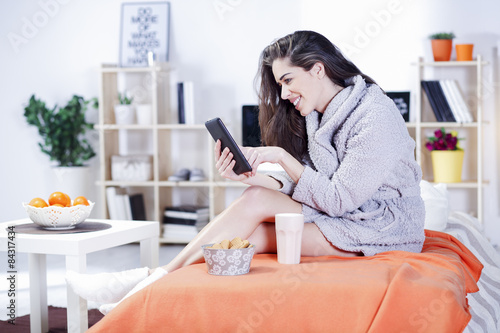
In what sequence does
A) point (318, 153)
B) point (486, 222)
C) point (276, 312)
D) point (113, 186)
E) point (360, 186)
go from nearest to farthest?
1. point (276, 312)
2. point (360, 186)
3. point (318, 153)
4. point (486, 222)
5. point (113, 186)

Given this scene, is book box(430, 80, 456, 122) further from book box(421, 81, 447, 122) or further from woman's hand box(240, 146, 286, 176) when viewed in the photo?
woman's hand box(240, 146, 286, 176)

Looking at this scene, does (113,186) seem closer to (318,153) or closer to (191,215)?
(191,215)

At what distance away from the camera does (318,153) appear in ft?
6.16

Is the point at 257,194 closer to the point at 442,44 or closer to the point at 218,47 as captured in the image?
the point at 442,44

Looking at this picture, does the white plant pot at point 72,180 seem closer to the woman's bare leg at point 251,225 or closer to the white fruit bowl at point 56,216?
the white fruit bowl at point 56,216

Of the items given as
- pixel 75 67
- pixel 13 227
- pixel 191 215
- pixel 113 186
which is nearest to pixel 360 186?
pixel 13 227

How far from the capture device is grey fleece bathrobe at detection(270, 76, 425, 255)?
5.58ft

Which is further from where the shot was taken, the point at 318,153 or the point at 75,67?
the point at 75,67

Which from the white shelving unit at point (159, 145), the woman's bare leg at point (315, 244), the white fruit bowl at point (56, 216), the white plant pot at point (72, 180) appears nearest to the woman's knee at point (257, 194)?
the woman's bare leg at point (315, 244)

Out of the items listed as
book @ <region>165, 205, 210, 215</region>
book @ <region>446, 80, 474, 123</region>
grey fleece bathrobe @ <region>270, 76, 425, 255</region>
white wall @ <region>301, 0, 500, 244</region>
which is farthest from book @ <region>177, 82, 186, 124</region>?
grey fleece bathrobe @ <region>270, 76, 425, 255</region>

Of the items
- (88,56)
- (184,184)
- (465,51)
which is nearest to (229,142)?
(184,184)

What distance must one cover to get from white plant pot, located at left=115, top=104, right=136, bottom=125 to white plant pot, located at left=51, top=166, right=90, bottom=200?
380 mm

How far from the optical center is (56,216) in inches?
76.9

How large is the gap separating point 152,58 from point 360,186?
8.21 ft
